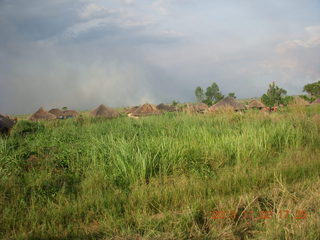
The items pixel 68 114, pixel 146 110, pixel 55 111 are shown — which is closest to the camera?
pixel 146 110

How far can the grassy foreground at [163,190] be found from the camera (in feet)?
8.55

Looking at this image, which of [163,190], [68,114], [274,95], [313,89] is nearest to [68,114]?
[68,114]

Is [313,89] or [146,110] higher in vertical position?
[313,89]

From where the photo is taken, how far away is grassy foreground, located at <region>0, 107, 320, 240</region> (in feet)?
8.55

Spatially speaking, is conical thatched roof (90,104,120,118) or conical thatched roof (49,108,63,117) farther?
conical thatched roof (49,108,63,117)

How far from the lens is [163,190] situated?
142 inches

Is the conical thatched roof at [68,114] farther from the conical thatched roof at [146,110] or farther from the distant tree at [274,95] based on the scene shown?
the distant tree at [274,95]

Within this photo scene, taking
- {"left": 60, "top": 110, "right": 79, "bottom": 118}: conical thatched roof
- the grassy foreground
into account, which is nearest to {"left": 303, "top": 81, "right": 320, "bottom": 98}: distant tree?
{"left": 60, "top": 110, "right": 79, "bottom": 118}: conical thatched roof

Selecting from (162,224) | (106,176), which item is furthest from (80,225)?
(106,176)

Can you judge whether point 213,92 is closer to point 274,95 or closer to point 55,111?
point 274,95

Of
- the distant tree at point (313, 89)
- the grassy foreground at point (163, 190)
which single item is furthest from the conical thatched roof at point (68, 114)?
the distant tree at point (313, 89)

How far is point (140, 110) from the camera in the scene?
32312 millimetres

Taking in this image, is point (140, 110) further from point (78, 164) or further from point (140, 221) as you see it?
point (140, 221)

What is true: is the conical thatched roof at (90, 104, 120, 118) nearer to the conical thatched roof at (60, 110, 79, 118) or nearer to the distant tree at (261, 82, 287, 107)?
the conical thatched roof at (60, 110, 79, 118)
